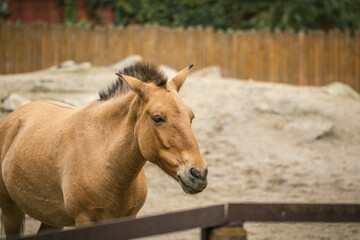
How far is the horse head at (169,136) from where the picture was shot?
3188mm

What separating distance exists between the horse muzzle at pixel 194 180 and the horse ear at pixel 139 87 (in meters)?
0.69

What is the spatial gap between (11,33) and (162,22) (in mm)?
6890

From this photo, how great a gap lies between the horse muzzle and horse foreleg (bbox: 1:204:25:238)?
235 cm

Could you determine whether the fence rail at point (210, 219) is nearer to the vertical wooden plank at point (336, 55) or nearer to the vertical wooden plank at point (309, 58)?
the vertical wooden plank at point (309, 58)

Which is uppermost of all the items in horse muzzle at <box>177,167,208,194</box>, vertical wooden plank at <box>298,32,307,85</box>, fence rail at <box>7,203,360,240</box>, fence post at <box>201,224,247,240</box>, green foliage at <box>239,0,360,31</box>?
Answer: green foliage at <box>239,0,360,31</box>

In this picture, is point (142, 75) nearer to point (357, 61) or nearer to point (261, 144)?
point (261, 144)

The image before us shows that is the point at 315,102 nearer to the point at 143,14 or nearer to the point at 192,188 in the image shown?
the point at 192,188

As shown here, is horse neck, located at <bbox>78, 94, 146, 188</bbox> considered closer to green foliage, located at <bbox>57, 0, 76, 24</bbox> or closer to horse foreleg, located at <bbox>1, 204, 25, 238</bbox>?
horse foreleg, located at <bbox>1, 204, 25, 238</bbox>

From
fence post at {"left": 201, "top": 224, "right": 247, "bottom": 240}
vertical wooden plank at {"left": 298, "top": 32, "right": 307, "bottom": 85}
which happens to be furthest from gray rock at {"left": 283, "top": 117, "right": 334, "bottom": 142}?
fence post at {"left": 201, "top": 224, "right": 247, "bottom": 240}

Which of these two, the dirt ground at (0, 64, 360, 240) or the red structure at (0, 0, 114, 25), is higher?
the red structure at (0, 0, 114, 25)

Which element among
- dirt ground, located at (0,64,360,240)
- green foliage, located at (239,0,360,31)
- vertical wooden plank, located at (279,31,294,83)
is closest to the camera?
dirt ground, located at (0,64,360,240)

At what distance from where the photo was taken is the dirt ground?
778 centimetres

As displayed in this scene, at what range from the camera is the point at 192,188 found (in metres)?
3.15

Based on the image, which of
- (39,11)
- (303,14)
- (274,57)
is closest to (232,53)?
(274,57)
